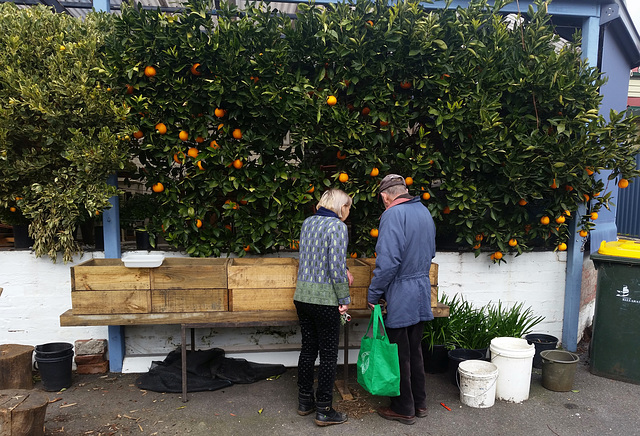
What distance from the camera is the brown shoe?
11.3 ft

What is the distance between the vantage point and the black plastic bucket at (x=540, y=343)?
14.6 ft

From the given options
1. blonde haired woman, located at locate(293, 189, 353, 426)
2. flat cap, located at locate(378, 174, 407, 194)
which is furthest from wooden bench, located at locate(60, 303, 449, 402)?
flat cap, located at locate(378, 174, 407, 194)

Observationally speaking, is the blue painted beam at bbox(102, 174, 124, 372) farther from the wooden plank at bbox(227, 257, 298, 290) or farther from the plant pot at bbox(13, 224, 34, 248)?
the wooden plank at bbox(227, 257, 298, 290)

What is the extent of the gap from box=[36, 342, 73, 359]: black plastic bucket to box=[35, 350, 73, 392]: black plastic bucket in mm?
20

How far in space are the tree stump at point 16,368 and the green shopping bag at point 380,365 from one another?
2.93 meters

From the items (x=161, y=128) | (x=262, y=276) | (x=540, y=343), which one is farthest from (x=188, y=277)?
(x=540, y=343)

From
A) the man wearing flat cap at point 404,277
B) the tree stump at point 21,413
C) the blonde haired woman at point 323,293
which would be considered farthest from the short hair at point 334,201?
the tree stump at point 21,413

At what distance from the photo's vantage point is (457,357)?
412 cm

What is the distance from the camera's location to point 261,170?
13.7 feet

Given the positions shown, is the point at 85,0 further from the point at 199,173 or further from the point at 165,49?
the point at 199,173

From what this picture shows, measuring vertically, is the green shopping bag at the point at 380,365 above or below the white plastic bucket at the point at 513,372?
above

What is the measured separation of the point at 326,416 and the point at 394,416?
561mm

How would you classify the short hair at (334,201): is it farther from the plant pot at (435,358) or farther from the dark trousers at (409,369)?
the plant pot at (435,358)

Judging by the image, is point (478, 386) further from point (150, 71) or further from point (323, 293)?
point (150, 71)
